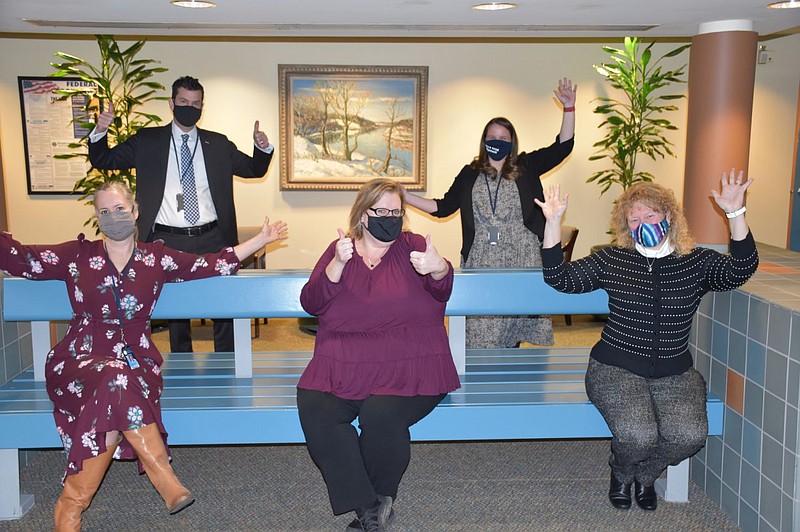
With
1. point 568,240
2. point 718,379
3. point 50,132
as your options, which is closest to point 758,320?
point 718,379

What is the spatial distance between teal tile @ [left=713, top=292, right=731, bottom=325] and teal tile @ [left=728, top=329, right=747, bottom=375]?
0.07 m

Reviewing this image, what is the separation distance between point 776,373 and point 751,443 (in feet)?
1.18

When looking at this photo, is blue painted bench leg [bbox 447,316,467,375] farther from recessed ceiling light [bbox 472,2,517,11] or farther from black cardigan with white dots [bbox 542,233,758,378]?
recessed ceiling light [bbox 472,2,517,11]

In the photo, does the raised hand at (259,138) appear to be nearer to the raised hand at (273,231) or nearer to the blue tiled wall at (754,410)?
Result: the raised hand at (273,231)

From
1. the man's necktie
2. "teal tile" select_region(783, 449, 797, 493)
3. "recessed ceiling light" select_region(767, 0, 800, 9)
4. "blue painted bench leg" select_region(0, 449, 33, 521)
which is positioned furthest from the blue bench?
"recessed ceiling light" select_region(767, 0, 800, 9)

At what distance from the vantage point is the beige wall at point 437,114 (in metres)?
7.45

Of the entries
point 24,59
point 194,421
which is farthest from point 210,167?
point 24,59

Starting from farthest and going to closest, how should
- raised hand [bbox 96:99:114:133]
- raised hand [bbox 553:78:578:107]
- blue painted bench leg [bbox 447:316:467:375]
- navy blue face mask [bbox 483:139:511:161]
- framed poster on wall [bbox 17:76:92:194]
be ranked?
framed poster on wall [bbox 17:76:92:194] < raised hand [bbox 553:78:578:107] < navy blue face mask [bbox 483:139:511:161] < raised hand [bbox 96:99:114:133] < blue painted bench leg [bbox 447:316:467:375]

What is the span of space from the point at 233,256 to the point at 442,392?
1.09 m

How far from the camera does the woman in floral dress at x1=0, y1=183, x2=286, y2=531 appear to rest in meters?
3.01

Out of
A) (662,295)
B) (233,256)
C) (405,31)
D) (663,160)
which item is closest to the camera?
(662,295)

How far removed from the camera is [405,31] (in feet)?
18.5

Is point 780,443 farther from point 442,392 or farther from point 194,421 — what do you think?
point 194,421

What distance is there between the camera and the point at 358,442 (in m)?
3.15
